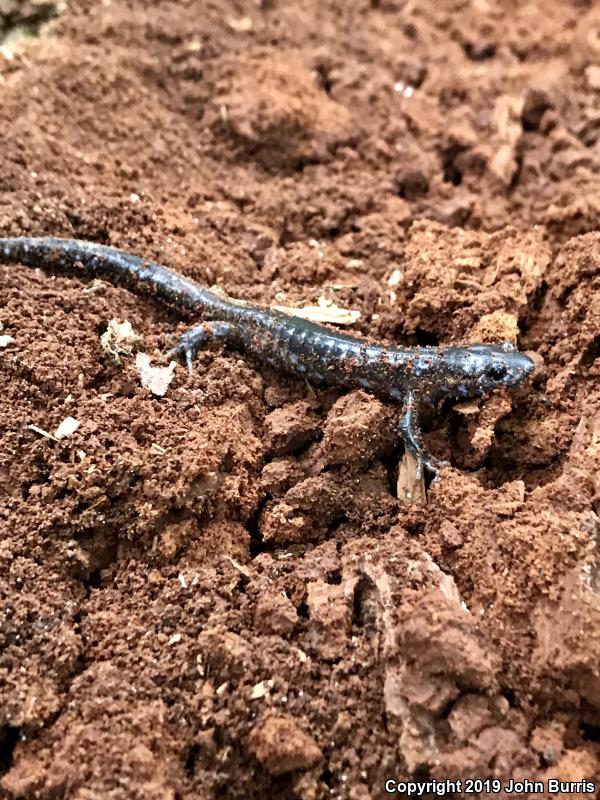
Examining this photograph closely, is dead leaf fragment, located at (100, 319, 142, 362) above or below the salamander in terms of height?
below

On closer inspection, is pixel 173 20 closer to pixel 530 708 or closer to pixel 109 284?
pixel 109 284

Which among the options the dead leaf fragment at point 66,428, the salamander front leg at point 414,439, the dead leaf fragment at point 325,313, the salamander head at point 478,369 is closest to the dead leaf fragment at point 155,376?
the dead leaf fragment at point 66,428

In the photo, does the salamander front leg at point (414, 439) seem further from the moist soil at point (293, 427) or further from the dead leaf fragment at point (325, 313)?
the dead leaf fragment at point (325, 313)

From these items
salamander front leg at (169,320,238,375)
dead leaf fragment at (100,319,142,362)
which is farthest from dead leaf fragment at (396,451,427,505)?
dead leaf fragment at (100,319,142,362)

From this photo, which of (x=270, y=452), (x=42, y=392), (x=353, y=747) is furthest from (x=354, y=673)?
(x=42, y=392)

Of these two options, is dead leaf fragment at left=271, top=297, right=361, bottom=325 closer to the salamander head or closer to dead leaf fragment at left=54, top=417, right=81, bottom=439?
the salamander head

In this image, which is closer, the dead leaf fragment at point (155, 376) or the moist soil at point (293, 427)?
the moist soil at point (293, 427)

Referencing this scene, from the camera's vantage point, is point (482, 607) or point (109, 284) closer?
point (482, 607)
